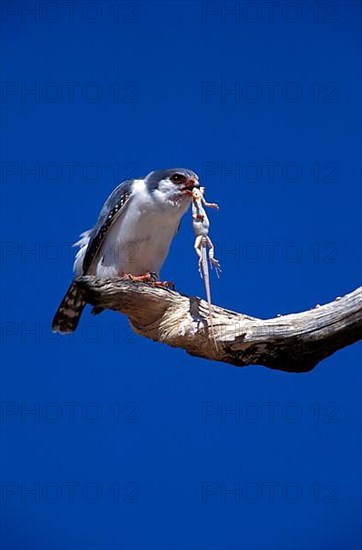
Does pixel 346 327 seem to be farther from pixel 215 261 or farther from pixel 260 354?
pixel 215 261

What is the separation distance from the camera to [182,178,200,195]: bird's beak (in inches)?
274

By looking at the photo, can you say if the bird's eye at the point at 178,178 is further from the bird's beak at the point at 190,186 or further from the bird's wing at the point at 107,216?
the bird's wing at the point at 107,216

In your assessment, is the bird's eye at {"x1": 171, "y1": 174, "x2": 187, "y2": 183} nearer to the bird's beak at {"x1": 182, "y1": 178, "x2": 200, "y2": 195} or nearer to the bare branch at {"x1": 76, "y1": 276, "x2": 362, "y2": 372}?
the bird's beak at {"x1": 182, "y1": 178, "x2": 200, "y2": 195}

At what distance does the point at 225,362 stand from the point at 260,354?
0.34 metres

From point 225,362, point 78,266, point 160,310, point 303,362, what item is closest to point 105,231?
point 78,266

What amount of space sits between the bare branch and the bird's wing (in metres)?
1.09

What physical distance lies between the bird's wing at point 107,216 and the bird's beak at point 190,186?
0.59 m

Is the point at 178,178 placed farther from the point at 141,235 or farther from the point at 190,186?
the point at 141,235

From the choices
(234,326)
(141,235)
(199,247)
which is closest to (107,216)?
(141,235)

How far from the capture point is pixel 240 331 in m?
6.19

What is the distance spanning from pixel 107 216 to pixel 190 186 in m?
0.90

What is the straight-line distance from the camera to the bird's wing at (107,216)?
7.41 m

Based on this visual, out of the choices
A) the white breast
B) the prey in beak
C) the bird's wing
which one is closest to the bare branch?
the white breast

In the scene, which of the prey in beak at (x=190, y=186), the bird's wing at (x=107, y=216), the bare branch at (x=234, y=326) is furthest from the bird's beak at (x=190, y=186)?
the bare branch at (x=234, y=326)
